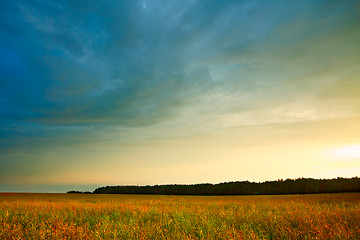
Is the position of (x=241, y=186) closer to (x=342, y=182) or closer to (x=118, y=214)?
(x=342, y=182)

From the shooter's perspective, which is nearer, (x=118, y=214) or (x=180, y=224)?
(x=180, y=224)

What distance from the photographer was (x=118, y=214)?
1263 cm

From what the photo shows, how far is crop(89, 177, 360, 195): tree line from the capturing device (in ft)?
156

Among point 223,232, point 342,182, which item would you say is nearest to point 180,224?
point 223,232

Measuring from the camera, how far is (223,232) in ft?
25.0

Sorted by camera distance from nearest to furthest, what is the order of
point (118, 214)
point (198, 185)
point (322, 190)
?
point (118, 214), point (322, 190), point (198, 185)

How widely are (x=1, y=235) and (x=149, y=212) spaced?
646 cm

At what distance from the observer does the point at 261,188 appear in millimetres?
54500

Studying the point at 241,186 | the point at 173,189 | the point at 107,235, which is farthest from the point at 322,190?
the point at 107,235

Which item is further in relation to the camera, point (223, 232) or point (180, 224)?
point (180, 224)

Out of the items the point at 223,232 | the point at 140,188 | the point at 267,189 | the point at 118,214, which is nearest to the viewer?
the point at 223,232

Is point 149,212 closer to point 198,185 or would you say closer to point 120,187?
point 198,185

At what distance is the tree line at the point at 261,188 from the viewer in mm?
47594

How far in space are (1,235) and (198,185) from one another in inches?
2048
